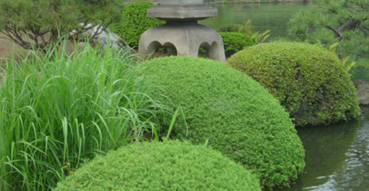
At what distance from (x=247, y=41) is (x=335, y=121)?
4.42 metres

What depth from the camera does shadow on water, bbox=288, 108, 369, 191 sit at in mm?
4625

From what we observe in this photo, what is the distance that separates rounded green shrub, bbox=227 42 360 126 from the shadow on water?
26cm

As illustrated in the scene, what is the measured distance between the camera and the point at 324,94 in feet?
22.1

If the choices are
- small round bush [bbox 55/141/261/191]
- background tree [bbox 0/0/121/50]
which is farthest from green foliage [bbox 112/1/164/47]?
small round bush [bbox 55/141/261/191]

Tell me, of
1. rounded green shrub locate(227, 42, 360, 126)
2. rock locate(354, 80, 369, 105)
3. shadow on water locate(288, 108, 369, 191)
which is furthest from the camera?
rock locate(354, 80, 369, 105)

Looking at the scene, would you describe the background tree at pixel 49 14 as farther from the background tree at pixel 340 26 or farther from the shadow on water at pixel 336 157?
the background tree at pixel 340 26

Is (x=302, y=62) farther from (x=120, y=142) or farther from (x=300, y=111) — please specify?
(x=120, y=142)

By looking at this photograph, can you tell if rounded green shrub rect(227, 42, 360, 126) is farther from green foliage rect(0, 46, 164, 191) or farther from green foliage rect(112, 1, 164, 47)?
green foliage rect(112, 1, 164, 47)

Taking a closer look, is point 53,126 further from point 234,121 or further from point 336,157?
point 336,157

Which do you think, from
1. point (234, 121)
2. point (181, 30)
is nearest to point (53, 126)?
point (234, 121)

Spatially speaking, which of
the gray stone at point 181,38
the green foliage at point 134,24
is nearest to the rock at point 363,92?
the gray stone at point 181,38

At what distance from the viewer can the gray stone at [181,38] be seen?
8219 millimetres

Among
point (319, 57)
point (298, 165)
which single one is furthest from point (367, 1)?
point (298, 165)

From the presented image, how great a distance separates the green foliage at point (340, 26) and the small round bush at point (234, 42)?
1.26 metres
